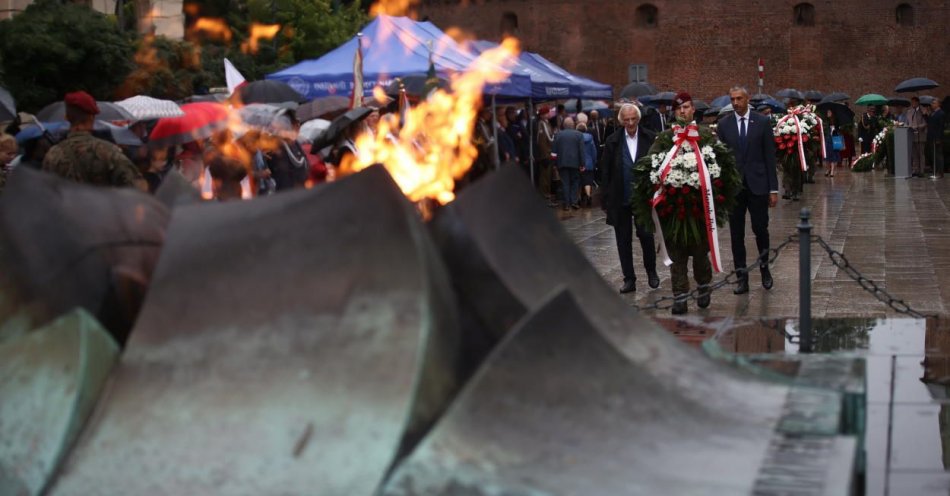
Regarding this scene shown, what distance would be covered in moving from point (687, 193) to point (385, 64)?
28.0ft

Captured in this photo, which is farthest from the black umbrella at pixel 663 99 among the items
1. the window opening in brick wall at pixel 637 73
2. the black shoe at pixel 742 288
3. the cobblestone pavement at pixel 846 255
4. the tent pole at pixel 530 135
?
the window opening in brick wall at pixel 637 73

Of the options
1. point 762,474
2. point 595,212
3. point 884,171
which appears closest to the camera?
point 762,474

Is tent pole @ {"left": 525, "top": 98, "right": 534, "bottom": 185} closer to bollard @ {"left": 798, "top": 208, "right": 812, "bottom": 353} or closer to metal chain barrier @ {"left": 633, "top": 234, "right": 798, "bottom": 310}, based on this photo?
metal chain barrier @ {"left": 633, "top": 234, "right": 798, "bottom": 310}

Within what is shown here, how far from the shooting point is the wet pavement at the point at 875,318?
21.1ft

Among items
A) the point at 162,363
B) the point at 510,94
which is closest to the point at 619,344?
the point at 162,363

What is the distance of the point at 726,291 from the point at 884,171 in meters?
22.9

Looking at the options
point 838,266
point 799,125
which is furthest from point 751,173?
point 799,125

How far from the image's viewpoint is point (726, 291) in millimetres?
11883

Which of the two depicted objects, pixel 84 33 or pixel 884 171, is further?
pixel 884 171

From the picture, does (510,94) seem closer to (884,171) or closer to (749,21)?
(884,171)

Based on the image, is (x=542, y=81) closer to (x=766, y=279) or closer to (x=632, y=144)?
(x=632, y=144)

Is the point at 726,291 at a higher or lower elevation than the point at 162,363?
lower

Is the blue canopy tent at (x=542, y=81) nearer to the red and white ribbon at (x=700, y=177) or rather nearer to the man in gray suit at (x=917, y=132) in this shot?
the red and white ribbon at (x=700, y=177)

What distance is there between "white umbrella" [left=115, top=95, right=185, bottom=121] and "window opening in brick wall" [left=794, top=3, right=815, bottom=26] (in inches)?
1526
